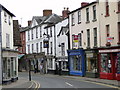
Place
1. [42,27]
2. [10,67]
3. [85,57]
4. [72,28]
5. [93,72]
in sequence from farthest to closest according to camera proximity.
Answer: [42,27], [72,28], [85,57], [93,72], [10,67]

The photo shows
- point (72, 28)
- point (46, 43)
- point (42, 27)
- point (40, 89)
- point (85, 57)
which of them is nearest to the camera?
point (40, 89)

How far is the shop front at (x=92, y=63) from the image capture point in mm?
35562

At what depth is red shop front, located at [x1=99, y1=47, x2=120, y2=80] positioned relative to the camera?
30.9 metres

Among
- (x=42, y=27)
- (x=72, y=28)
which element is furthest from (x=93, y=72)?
(x=42, y=27)

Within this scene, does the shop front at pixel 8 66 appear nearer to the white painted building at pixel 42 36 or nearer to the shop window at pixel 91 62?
the shop window at pixel 91 62

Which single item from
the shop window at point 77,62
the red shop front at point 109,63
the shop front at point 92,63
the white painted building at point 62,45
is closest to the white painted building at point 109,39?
the red shop front at point 109,63

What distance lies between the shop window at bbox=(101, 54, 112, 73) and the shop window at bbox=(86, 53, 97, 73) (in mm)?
1928

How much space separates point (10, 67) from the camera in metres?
32.8

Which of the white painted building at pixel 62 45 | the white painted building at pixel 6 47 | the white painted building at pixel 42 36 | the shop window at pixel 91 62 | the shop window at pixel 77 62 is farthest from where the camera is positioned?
the white painted building at pixel 42 36

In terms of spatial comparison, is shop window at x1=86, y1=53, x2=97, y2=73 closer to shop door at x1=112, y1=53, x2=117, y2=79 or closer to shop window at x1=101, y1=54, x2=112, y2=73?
shop window at x1=101, y1=54, x2=112, y2=73

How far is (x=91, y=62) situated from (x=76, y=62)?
5013 millimetres

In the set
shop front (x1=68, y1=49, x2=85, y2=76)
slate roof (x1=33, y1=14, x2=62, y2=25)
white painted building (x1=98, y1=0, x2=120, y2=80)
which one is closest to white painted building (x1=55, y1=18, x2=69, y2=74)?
shop front (x1=68, y1=49, x2=85, y2=76)

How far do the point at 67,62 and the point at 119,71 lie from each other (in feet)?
51.9

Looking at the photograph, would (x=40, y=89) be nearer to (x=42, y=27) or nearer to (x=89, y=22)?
(x=89, y=22)
